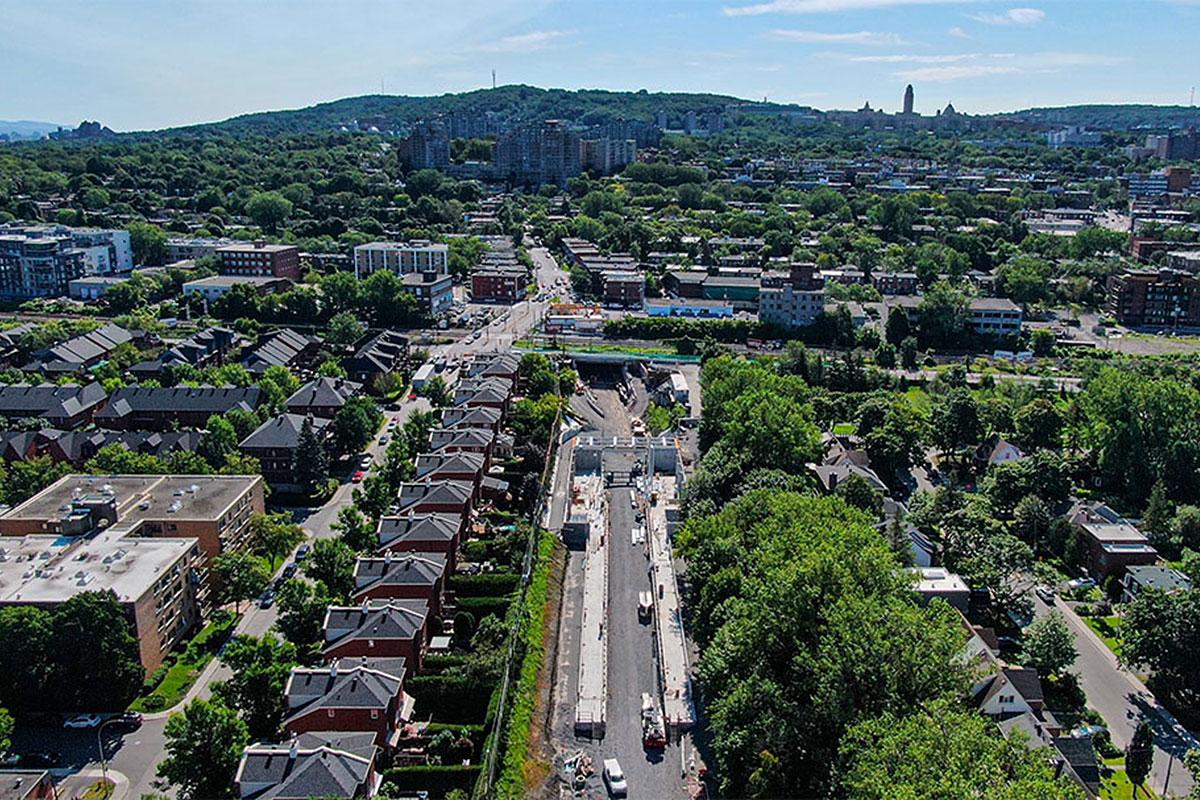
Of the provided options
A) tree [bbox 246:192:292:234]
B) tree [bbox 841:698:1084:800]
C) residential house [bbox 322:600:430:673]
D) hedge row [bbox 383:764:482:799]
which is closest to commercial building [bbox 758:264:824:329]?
residential house [bbox 322:600:430:673]

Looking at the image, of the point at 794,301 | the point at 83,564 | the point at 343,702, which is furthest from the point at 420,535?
the point at 794,301

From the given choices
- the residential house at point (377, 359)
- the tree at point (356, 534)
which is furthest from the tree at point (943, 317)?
the tree at point (356, 534)

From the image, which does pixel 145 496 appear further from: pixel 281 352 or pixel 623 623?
pixel 281 352

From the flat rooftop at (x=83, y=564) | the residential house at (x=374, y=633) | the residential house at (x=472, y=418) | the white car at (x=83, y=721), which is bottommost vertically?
the white car at (x=83, y=721)

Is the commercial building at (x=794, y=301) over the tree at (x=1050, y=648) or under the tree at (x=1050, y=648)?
over

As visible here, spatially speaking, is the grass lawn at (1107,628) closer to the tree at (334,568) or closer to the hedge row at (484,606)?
the hedge row at (484,606)
